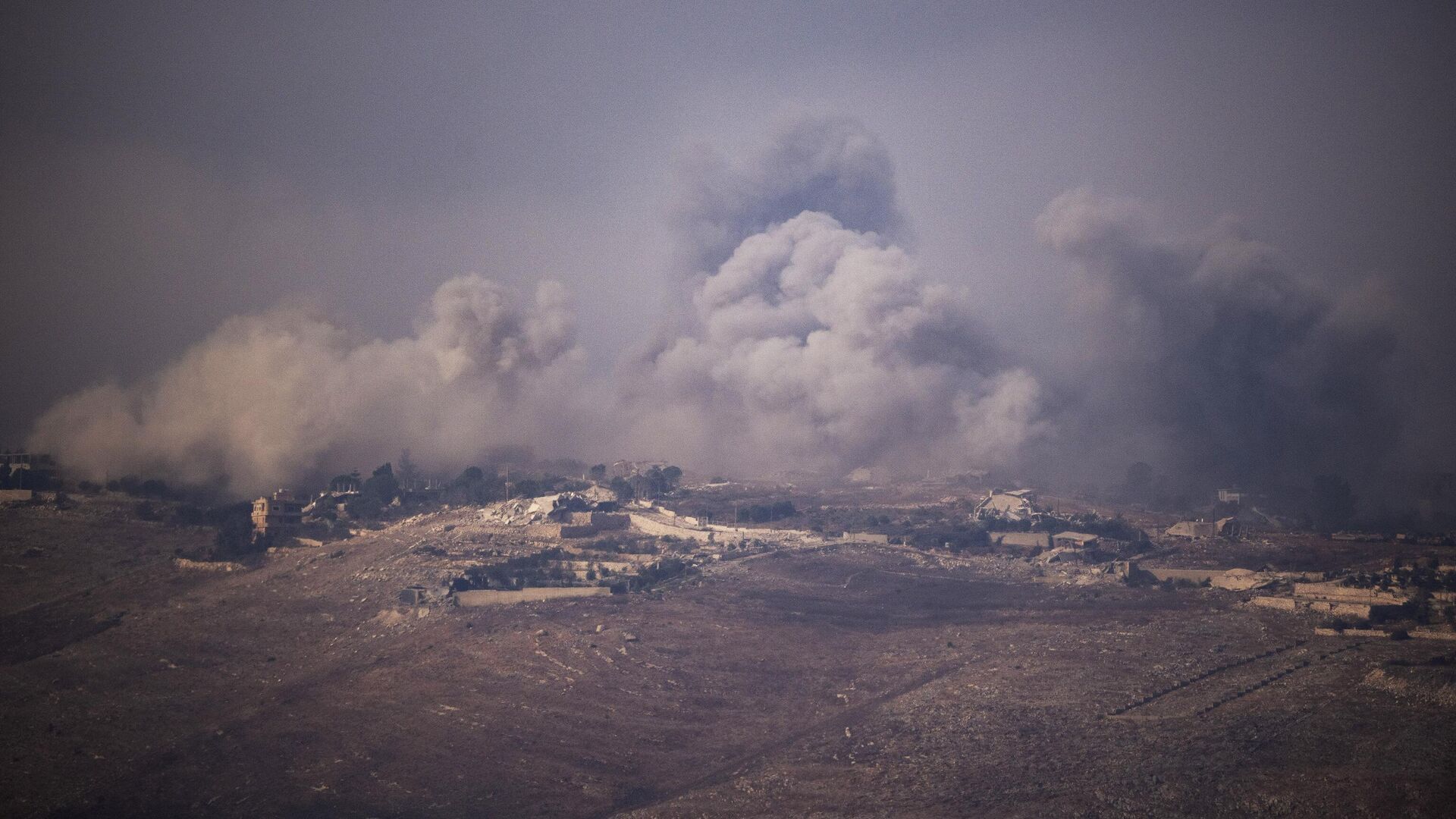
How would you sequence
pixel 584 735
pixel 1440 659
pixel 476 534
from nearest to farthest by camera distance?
pixel 584 735
pixel 1440 659
pixel 476 534

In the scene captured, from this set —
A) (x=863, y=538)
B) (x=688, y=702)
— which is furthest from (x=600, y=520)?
(x=688, y=702)

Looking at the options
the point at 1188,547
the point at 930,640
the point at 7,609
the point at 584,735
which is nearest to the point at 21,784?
the point at 584,735

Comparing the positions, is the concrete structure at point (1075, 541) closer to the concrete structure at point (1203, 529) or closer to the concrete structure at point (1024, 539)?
the concrete structure at point (1024, 539)

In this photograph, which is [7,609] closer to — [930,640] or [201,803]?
[201,803]

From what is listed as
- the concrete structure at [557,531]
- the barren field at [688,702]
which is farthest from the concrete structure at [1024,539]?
the concrete structure at [557,531]

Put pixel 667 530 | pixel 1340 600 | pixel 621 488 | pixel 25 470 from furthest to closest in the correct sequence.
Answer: pixel 621 488 → pixel 25 470 → pixel 667 530 → pixel 1340 600

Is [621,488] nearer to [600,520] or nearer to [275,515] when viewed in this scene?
[600,520]
